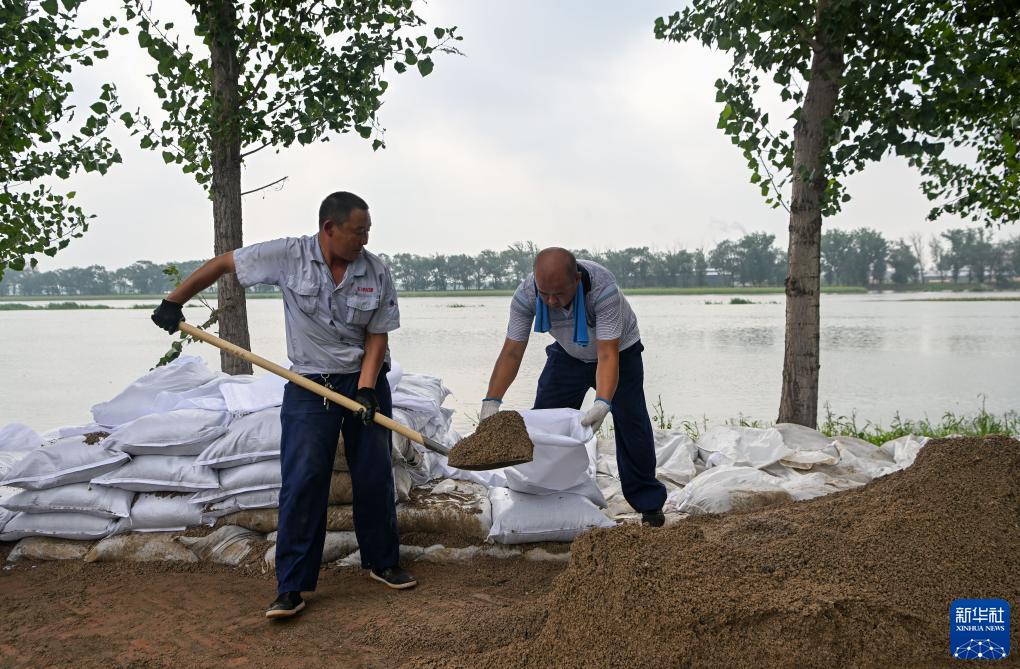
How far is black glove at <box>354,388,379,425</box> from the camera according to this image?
293 cm

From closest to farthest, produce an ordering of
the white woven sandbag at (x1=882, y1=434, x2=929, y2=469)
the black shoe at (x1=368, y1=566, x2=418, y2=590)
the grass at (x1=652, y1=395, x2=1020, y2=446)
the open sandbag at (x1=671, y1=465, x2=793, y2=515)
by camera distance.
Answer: the black shoe at (x1=368, y1=566, x2=418, y2=590) → the open sandbag at (x1=671, y1=465, x2=793, y2=515) → the white woven sandbag at (x1=882, y1=434, x2=929, y2=469) → the grass at (x1=652, y1=395, x2=1020, y2=446)

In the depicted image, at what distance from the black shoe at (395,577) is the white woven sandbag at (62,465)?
139 cm

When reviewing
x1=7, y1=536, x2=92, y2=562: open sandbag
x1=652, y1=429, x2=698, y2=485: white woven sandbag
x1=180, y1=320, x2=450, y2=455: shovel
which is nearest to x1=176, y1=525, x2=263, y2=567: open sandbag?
x1=7, y1=536, x2=92, y2=562: open sandbag

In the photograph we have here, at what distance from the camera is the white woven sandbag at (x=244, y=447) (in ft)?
11.6

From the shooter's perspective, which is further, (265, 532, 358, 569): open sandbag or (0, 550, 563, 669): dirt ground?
(265, 532, 358, 569): open sandbag

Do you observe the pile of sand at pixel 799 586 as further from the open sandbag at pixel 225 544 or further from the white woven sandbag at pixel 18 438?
the white woven sandbag at pixel 18 438

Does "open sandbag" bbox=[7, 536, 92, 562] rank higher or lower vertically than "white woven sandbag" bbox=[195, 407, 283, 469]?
lower

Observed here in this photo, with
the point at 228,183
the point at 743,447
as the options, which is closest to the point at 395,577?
the point at 743,447

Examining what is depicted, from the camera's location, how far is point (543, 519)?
3.41 metres

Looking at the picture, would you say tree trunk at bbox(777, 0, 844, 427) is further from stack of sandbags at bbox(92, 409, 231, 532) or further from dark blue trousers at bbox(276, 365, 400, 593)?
stack of sandbags at bbox(92, 409, 231, 532)

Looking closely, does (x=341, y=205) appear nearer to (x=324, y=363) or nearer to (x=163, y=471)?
(x=324, y=363)

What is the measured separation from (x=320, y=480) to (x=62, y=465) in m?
1.50

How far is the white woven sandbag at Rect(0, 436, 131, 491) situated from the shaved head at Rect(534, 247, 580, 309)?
2.15m

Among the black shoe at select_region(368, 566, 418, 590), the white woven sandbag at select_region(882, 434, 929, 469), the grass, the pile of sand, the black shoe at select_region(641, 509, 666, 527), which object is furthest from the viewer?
the grass
